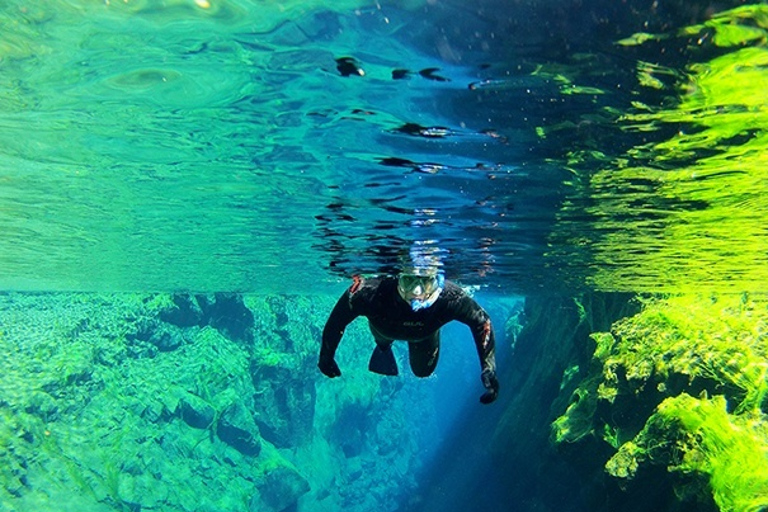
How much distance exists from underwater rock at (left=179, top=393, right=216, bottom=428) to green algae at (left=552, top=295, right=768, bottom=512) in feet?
63.2

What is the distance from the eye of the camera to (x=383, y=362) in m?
9.88

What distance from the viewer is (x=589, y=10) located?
5.00 meters

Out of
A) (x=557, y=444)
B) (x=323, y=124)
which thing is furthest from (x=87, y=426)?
(x=323, y=124)

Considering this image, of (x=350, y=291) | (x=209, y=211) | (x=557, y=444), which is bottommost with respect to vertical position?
(x=557, y=444)

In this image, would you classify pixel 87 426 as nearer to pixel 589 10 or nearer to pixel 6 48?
pixel 6 48

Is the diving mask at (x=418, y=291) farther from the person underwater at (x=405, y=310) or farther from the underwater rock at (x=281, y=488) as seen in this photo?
the underwater rock at (x=281, y=488)

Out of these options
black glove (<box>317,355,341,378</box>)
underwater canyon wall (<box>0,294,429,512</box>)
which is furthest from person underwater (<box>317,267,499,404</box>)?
underwater canyon wall (<box>0,294,429,512</box>)

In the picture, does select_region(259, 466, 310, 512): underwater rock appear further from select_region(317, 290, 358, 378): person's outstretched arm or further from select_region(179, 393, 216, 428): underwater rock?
select_region(317, 290, 358, 378): person's outstretched arm

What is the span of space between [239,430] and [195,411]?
3019 millimetres

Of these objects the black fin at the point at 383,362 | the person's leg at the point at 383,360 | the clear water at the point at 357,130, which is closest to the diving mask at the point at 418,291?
the person's leg at the point at 383,360

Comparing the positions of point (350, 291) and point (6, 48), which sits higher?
point (6, 48)

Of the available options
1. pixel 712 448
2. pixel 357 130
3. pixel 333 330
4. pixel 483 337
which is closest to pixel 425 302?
pixel 483 337

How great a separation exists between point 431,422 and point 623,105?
7775cm

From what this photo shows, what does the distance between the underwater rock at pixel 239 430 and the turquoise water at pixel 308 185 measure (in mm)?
134
